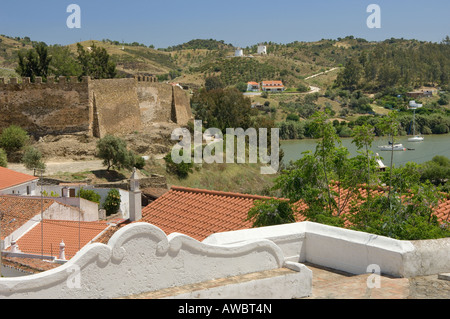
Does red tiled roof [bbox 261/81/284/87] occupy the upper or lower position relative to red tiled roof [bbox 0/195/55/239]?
upper

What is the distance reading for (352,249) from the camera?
5.42 meters

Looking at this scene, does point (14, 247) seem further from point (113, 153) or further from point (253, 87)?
point (253, 87)

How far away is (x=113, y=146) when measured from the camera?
88.5ft

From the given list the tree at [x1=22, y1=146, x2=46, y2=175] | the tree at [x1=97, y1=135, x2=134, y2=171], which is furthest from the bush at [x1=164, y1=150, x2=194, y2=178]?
the tree at [x1=22, y1=146, x2=46, y2=175]

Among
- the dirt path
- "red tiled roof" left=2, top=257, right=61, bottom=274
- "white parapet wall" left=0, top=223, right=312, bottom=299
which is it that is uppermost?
"white parapet wall" left=0, top=223, right=312, bottom=299

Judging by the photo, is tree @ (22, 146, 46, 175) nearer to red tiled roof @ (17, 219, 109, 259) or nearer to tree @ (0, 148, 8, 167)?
tree @ (0, 148, 8, 167)

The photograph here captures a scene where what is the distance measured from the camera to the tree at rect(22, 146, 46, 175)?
24.8 meters

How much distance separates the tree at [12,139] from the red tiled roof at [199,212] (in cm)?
1745

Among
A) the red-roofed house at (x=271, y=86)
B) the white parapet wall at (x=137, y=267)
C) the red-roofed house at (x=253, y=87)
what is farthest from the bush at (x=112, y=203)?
the red-roofed house at (x=271, y=86)

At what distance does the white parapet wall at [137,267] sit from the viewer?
376 centimetres

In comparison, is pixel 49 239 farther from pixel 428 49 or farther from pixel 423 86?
pixel 428 49

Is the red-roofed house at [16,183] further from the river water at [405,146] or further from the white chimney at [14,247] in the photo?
the river water at [405,146]

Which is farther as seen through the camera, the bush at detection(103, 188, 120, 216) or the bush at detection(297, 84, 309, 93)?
the bush at detection(297, 84, 309, 93)

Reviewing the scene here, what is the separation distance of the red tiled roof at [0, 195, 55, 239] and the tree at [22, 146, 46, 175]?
9522mm
